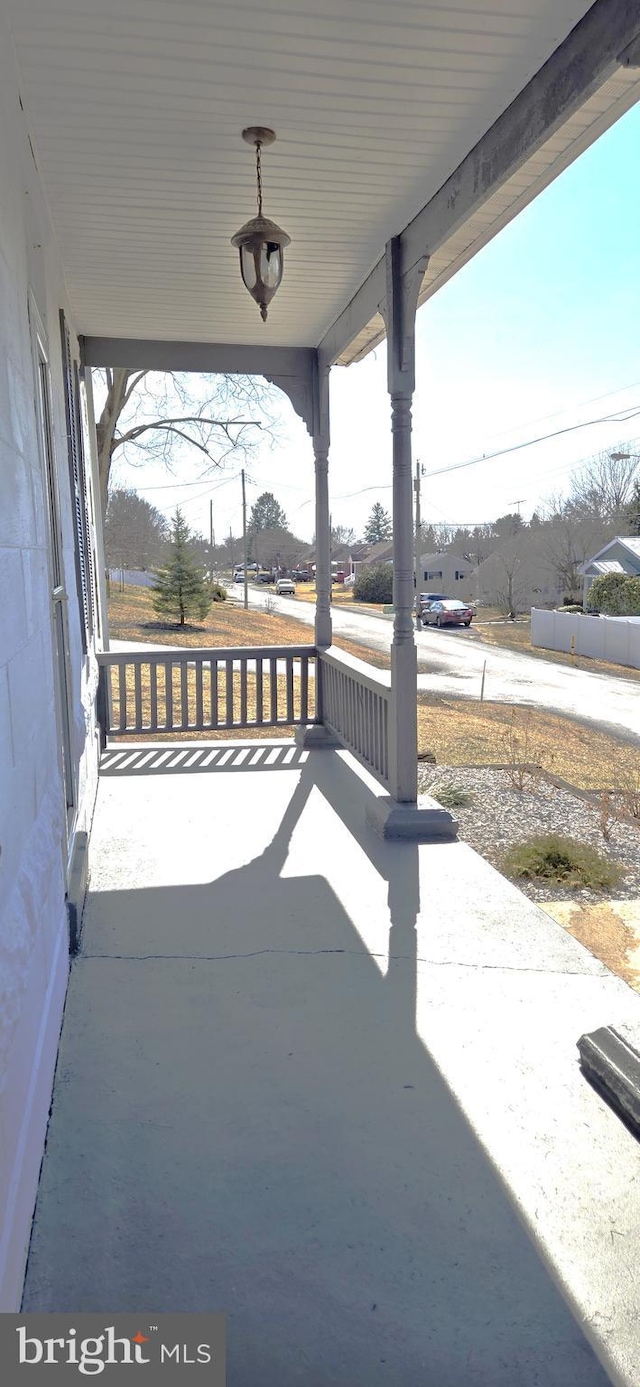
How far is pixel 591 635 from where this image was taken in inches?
900

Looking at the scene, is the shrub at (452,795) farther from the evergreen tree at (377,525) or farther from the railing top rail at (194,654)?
the evergreen tree at (377,525)

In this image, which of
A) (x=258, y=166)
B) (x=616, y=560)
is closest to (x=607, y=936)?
(x=258, y=166)

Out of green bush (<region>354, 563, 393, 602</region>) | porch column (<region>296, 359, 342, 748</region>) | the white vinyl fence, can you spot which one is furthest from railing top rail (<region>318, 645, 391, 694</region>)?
green bush (<region>354, 563, 393, 602</region>)

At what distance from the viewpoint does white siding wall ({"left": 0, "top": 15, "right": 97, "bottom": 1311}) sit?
63.2 inches

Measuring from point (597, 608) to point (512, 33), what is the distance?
27.8 m

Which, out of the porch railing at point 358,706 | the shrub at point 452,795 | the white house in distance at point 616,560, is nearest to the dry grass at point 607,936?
the porch railing at point 358,706

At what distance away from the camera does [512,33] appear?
2.41m

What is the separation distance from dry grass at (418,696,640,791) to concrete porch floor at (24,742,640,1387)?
4335mm

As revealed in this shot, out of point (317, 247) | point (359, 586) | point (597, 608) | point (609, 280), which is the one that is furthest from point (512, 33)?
point (359, 586)

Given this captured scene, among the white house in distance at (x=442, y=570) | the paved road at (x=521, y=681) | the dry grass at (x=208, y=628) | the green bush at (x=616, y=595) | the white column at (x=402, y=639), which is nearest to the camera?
the white column at (x=402, y=639)

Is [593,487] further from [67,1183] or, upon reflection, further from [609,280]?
[67,1183]

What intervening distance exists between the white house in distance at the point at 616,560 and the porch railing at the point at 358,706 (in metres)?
27.9

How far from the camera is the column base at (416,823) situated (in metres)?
4.25

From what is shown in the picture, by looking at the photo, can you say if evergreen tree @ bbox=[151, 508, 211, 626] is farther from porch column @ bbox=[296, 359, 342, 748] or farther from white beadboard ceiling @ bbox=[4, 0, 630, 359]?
white beadboard ceiling @ bbox=[4, 0, 630, 359]
